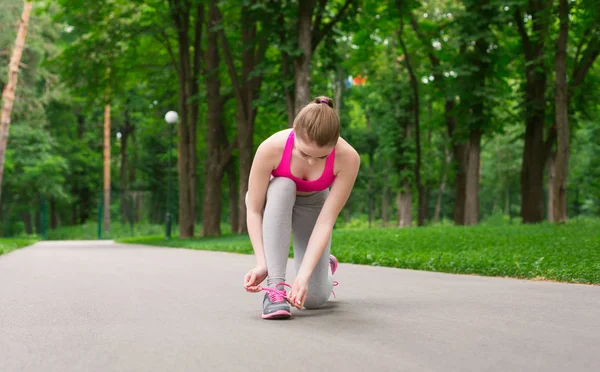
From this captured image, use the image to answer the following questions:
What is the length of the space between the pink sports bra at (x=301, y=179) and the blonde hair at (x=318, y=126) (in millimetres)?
331

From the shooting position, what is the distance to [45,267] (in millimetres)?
10797

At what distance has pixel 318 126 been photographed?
4281 mm

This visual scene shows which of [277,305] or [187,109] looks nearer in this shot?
[277,305]

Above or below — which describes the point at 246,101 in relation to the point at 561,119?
above

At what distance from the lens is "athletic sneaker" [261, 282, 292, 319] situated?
4656 millimetres

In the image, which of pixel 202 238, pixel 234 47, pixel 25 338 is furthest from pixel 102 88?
pixel 25 338

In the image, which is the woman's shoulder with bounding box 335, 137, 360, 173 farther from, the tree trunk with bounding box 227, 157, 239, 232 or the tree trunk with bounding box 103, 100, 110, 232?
the tree trunk with bounding box 103, 100, 110, 232

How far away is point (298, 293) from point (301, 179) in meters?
0.75

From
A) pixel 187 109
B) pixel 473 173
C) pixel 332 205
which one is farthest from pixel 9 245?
pixel 332 205

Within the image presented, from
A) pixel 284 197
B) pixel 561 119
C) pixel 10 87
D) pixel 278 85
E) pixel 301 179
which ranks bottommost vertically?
pixel 284 197

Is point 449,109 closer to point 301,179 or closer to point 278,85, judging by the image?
point 278,85

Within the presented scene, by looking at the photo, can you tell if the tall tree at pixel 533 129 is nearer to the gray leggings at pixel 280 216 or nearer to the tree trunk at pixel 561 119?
the tree trunk at pixel 561 119

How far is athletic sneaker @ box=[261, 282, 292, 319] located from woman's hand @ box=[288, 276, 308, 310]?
0.49 feet

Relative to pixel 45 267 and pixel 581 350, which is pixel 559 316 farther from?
pixel 45 267
